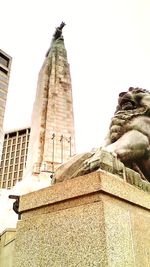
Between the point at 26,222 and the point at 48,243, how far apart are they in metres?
0.35

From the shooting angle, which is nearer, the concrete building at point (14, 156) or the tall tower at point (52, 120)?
the tall tower at point (52, 120)

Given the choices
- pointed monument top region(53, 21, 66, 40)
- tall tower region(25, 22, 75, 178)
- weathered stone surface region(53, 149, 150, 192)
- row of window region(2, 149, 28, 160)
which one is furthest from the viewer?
row of window region(2, 149, 28, 160)

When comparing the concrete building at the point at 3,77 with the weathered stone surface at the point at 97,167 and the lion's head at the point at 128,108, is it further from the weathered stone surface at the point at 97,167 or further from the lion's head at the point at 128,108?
the weathered stone surface at the point at 97,167

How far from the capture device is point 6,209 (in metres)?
14.3

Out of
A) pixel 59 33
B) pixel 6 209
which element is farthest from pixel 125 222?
pixel 59 33

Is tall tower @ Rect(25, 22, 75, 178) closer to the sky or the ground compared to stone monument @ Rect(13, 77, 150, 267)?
closer to the sky

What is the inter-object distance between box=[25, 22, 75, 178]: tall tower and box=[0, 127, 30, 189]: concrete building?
183 feet

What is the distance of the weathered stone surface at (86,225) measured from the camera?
2.05m

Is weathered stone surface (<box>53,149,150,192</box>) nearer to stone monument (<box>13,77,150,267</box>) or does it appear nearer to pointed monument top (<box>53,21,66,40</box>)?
stone monument (<box>13,77,150,267</box>)

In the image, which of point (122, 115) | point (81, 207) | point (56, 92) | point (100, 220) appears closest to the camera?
point (100, 220)

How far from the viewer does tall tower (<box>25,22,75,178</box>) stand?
18.5 meters

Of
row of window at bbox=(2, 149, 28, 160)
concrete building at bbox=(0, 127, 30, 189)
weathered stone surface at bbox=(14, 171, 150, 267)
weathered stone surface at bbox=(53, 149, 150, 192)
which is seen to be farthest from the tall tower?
row of window at bbox=(2, 149, 28, 160)

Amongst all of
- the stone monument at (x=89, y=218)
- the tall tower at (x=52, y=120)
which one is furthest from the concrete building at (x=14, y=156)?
Result: the stone monument at (x=89, y=218)

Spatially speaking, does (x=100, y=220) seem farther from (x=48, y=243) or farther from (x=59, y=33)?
(x=59, y=33)
